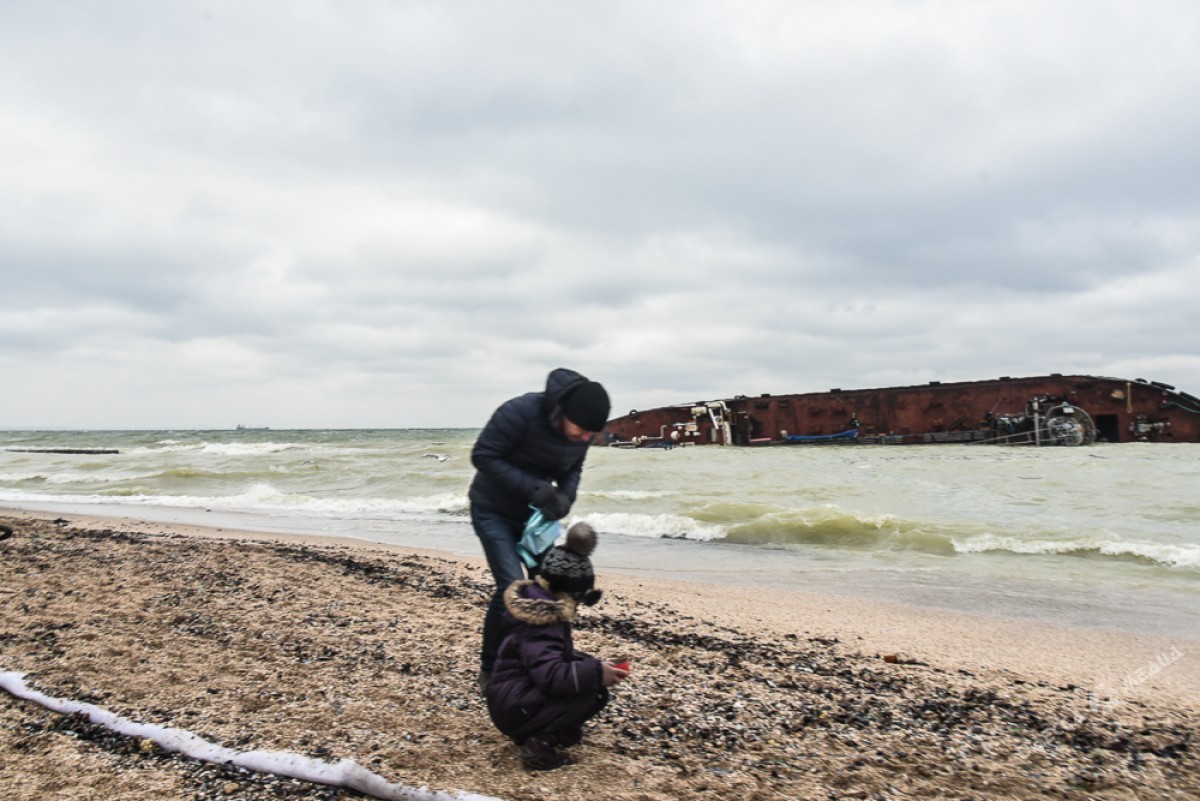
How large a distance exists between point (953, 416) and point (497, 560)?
3586cm

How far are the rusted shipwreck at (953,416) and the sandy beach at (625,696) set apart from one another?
3067cm

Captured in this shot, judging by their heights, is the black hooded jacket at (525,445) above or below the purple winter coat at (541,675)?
above

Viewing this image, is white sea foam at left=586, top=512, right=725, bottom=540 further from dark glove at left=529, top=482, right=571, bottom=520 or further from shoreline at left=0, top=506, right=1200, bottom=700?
dark glove at left=529, top=482, right=571, bottom=520

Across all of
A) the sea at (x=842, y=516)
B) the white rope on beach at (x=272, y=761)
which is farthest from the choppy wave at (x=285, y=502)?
the white rope on beach at (x=272, y=761)

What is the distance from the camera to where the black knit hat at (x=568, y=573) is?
10.1ft

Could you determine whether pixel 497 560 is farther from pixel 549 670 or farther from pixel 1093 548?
pixel 1093 548

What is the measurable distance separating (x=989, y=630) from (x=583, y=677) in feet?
14.9

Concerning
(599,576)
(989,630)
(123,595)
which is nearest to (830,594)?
(989,630)

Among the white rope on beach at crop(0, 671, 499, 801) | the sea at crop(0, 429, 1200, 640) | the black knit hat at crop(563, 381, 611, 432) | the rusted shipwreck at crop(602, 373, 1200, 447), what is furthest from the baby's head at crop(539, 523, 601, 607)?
the rusted shipwreck at crop(602, 373, 1200, 447)

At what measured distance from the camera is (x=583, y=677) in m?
2.97

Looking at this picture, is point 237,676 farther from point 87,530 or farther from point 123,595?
point 87,530

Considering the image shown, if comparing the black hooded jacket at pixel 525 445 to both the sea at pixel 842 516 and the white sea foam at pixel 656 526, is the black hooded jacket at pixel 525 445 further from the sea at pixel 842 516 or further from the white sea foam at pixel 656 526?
the white sea foam at pixel 656 526

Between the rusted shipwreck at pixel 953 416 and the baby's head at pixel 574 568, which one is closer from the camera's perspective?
the baby's head at pixel 574 568

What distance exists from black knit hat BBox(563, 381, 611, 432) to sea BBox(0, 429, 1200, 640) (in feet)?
17.0
